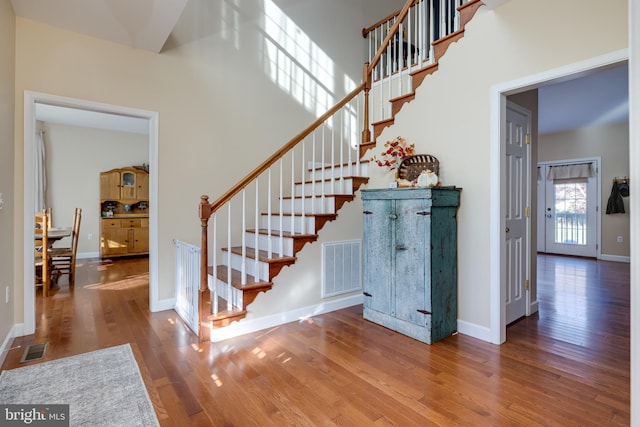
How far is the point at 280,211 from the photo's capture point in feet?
11.5

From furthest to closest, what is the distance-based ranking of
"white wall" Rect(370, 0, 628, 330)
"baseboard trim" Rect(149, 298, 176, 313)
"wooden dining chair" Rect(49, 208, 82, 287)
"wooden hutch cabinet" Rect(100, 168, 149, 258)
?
"wooden hutch cabinet" Rect(100, 168, 149, 258)
"wooden dining chair" Rect(49, 208, 82, 287)
"baseboard trim" Rect(149, 298, 176, 313)
"white wall" Rect(370, 0, 628, 330)

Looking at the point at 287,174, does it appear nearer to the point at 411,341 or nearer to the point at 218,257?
the point at 218,257

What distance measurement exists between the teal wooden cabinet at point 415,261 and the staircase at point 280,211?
684 mm

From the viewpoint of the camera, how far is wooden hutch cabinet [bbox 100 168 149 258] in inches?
270

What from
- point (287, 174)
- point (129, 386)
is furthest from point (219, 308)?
point (287, 174)

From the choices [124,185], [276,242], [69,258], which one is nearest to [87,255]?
[124,185]

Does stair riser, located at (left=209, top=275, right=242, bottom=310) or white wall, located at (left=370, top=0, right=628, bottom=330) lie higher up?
white wall, located at (left=370, top=0, right=628, bottom=330)

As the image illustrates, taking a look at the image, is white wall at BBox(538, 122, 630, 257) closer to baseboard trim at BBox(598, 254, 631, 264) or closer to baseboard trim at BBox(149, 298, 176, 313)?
baseboard trim at BBox(598, 254, 631, 264)

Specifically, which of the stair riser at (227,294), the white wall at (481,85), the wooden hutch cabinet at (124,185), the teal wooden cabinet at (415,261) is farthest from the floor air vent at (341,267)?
the wooden hutch cabinet at (124,185)

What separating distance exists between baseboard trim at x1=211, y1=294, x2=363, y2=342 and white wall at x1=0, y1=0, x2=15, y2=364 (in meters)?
1.58

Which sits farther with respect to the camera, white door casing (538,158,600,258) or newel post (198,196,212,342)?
white door casing (538,158,600,258)

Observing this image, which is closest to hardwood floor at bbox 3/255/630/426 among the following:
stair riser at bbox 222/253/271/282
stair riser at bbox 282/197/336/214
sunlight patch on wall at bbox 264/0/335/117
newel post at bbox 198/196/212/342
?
newel post at bbox 198/196/212/342

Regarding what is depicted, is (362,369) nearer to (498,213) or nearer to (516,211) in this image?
(498,213)

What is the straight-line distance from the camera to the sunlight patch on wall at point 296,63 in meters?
4.40
